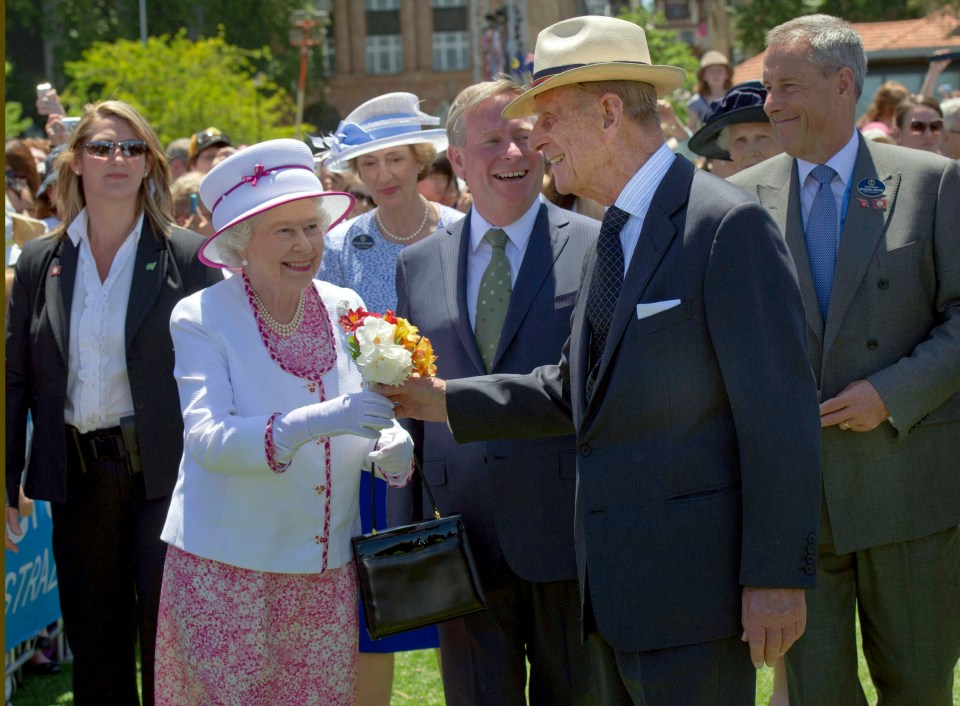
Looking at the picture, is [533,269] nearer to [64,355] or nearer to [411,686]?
[64,355]

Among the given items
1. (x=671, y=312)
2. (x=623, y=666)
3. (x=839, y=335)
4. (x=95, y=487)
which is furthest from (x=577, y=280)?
(x=95, y=487)

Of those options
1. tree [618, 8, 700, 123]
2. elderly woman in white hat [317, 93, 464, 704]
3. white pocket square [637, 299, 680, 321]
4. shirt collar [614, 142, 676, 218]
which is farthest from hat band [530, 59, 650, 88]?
tree [618, 8, 700, 123]

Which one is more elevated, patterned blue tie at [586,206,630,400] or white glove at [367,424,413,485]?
patterned blue tie at [586,206,630,400]

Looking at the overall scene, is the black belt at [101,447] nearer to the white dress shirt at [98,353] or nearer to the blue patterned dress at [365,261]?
the white dress shirt at [98,353]

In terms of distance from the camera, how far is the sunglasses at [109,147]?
16.0 ft

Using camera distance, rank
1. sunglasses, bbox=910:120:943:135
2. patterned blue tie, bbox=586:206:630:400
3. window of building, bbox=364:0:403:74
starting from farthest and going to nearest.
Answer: window of building, bbox=364:0:403:74
sunglasses, bbox=910:120:943:135
patterned blue tie, bbox=586:206:630:400

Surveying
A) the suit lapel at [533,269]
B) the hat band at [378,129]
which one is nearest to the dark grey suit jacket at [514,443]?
the suit lapel at [533,269]

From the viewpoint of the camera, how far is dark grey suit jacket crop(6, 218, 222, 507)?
4.65 m

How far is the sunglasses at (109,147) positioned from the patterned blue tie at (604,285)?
251 centimetres

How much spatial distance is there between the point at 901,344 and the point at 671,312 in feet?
4.39

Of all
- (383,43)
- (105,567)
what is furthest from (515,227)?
(383,43)

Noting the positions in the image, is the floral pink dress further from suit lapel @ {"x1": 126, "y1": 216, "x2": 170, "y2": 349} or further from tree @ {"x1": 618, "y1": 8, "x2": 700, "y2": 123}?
tree @ {"x1": 618, "y1": 8, "x2": 700, "y2": 123}

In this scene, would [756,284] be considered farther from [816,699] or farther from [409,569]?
[816,699]

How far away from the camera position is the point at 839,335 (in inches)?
152
